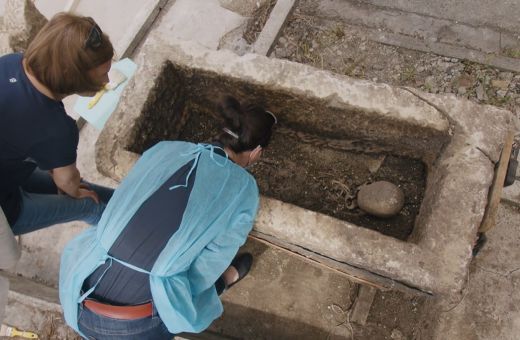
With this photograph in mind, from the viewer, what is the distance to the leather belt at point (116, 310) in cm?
157

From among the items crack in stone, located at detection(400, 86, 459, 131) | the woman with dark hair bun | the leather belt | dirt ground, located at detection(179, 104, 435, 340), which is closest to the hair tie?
the woman with dark hair bun

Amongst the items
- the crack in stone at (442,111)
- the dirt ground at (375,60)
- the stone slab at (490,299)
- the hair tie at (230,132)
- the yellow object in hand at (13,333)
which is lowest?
the stone slab at (490,299)

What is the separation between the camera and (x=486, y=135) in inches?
73.4

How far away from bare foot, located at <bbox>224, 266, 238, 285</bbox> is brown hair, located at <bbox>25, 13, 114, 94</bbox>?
4.97ft

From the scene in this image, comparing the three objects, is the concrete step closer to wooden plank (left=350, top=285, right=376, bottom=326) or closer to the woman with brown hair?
wooden plank (left=350, top=285, right=376, bottom=326)

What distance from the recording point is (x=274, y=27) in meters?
3.16

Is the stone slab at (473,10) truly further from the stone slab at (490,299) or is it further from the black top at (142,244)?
the black top at (142,244)

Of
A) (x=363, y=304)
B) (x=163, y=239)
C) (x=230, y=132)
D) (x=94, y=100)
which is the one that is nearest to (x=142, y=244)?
(x=163, y=239)

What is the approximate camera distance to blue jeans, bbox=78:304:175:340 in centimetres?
160

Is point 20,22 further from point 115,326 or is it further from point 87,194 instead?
A: point 115,326

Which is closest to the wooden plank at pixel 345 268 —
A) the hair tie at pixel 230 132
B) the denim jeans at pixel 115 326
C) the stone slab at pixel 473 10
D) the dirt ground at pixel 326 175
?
the dirt ground at pixel 326 175

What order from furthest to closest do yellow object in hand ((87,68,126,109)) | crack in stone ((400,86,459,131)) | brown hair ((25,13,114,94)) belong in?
yellow object in hand ((87,68,126,109))
crack in stone ((400,86,459,131))
brown hair ((25,13,114,94))

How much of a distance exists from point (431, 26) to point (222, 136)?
247cm

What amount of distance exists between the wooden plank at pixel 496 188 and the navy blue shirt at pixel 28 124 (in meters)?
2.01
